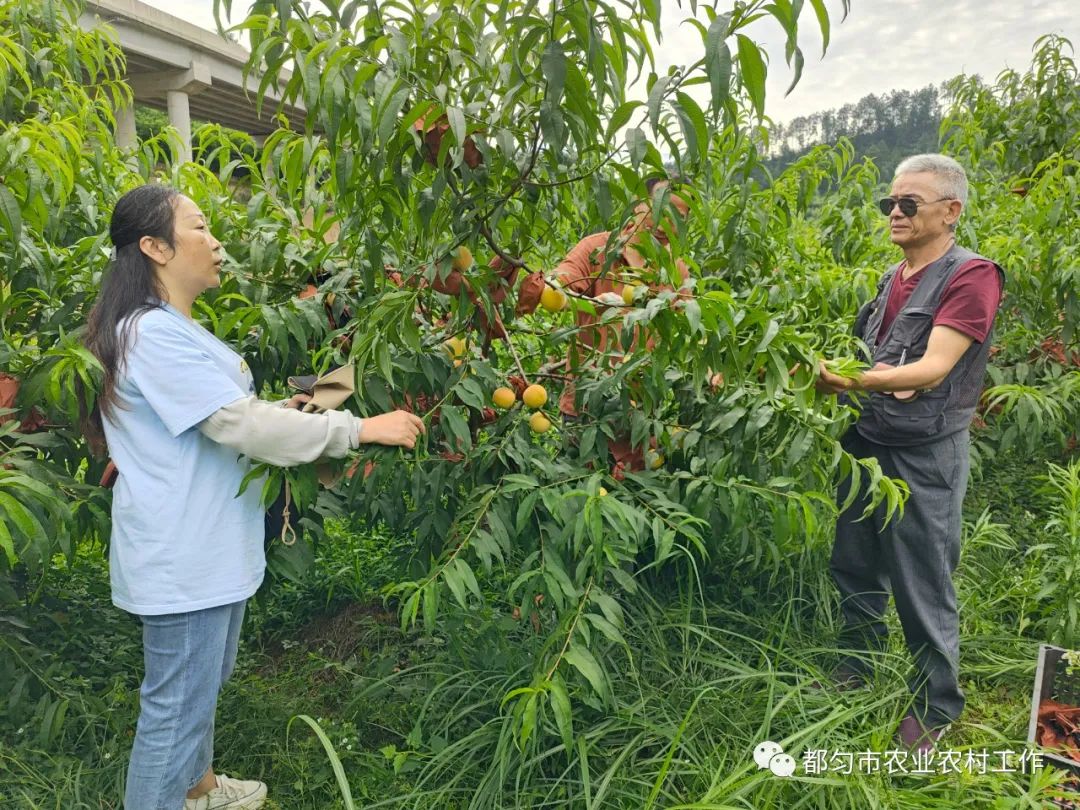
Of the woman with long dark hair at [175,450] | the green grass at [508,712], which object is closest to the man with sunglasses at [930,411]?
the green grass at [508,712]

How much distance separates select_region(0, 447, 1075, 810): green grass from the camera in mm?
2061

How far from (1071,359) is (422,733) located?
3.53 m

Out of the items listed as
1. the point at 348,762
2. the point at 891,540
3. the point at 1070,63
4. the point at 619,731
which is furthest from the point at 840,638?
the point at 1070,63

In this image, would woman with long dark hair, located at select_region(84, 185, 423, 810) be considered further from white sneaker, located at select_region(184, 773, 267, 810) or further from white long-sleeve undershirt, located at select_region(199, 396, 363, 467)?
white sneaker, located at select_region(184, 773, 267, 810)

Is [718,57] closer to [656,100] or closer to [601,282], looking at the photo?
[656,100]

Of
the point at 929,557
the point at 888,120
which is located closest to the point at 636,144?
the point at 929,557

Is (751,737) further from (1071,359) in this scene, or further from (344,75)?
(1071,359)

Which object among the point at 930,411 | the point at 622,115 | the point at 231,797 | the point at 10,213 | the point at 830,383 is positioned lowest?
the point at 231,797

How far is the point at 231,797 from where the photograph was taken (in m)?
2.19

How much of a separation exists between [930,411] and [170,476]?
1.99 m

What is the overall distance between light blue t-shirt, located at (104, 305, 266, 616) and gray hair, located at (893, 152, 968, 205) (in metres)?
1.98

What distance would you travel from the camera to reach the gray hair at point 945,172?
2.35m

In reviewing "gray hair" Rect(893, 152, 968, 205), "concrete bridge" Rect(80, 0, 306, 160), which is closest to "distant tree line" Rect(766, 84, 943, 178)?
"gray hair" Rect(893, 152, 968, 205)

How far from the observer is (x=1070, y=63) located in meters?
4.84
